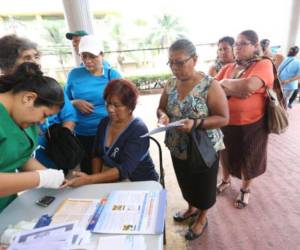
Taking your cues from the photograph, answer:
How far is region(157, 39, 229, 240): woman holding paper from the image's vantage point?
1.30 metres

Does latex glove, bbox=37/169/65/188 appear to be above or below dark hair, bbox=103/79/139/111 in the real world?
below

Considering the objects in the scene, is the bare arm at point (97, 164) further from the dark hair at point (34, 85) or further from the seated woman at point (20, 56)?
the dark hair at point (34, 85)

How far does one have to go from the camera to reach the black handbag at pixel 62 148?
4.26 ft

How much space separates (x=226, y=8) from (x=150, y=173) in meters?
9.94

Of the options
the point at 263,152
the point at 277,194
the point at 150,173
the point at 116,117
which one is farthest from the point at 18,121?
the point at 277,194

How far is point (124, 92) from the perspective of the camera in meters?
1.36

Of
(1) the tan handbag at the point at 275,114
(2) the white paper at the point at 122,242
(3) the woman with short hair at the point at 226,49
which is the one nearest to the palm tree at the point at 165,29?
(3) the woman with short hair at the point at 226,49

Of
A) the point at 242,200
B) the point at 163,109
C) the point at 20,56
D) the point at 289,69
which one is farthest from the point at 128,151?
the point at 289,69

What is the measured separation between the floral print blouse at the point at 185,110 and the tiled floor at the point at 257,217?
72 cm

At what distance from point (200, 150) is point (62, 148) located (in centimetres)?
81

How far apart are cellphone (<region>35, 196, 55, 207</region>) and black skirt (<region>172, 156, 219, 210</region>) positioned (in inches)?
32.8

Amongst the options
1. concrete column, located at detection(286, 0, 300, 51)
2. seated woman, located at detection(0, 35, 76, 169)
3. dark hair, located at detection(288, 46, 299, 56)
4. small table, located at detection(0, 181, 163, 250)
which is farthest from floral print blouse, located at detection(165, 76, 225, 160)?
concrete column, located at detection(286, 0, 300, 51)

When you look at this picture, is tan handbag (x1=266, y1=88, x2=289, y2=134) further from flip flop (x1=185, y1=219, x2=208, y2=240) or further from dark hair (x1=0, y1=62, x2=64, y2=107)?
dark hair (x1=0, y1=62, x2=64, y2=107)

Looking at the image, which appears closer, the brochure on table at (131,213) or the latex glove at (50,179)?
the brochure on table at (131,213)
